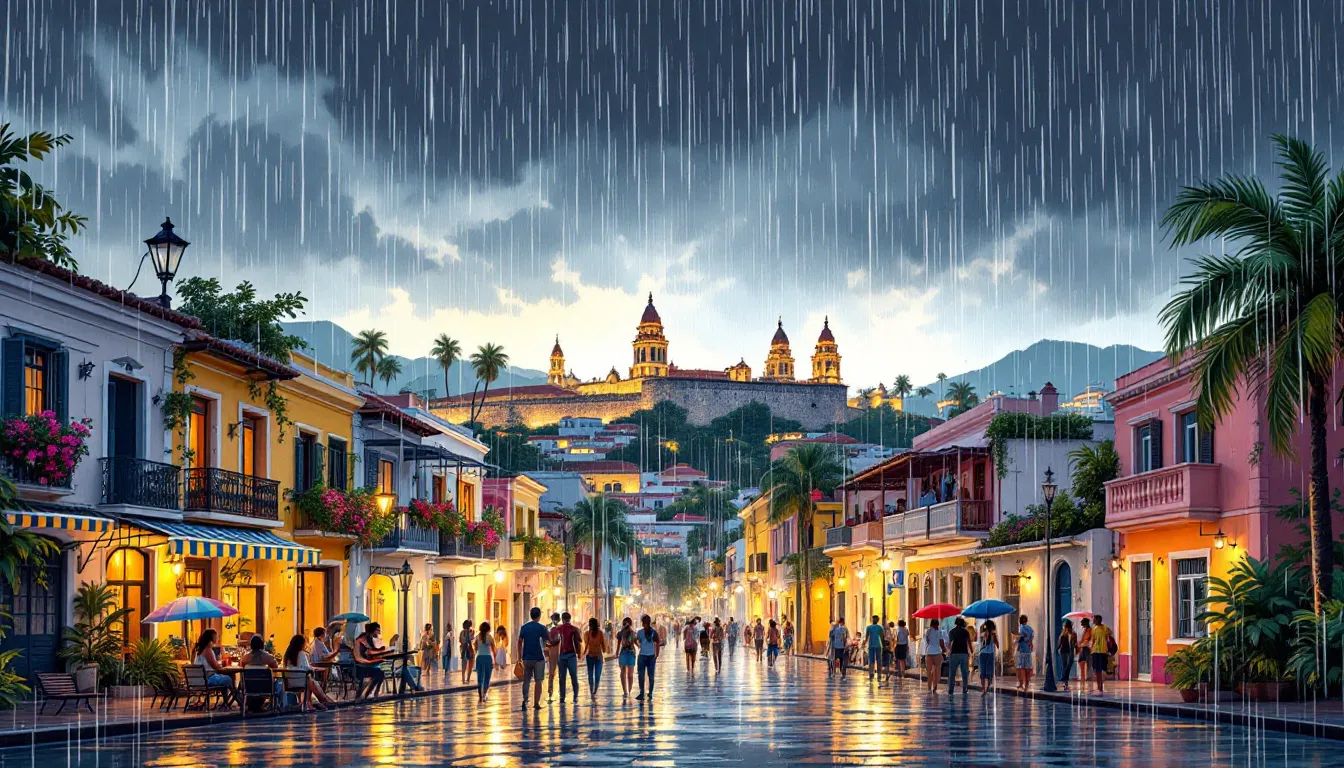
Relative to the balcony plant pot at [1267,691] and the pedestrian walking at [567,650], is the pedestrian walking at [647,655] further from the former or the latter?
the balcony plant pot at [1267,691]

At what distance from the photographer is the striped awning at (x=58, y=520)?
21.9 meters

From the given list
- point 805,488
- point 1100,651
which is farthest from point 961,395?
point 1100,651

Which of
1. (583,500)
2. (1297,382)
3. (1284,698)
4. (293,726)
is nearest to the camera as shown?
(293,726)

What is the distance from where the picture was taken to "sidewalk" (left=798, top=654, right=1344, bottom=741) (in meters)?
20.5

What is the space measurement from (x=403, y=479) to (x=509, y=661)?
15077 millimetres

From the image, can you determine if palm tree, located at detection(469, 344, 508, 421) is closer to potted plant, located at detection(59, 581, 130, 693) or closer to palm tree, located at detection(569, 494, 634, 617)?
palm tree, located at detection(569, 494, 634, 617)

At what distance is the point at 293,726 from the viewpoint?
2223 cm

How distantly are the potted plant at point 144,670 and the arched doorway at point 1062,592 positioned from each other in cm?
2188

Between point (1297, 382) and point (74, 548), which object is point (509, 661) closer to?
point (74, 548)

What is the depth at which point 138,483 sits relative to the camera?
26.8 m

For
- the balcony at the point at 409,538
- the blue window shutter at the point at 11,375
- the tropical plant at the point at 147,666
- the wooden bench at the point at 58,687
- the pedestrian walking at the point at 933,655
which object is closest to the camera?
the wooden bench at the point at 58,687

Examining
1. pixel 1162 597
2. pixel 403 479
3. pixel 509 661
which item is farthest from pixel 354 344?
pixel 1162 597

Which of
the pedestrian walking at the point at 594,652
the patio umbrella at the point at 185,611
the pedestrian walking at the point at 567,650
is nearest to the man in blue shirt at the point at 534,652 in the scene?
the pedestrian walking at the point at 567,650

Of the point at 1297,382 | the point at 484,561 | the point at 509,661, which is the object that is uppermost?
the point at 1297,382
